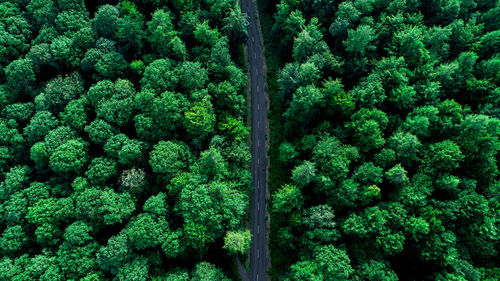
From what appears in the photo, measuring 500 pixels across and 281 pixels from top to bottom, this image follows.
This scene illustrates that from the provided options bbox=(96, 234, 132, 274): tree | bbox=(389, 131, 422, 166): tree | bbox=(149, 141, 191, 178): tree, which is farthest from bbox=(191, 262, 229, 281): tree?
bbox=(389, 131, 422, 166): tree

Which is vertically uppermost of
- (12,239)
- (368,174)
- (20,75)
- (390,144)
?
(390,144)

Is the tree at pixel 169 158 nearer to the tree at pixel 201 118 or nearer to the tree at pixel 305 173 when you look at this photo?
the tree at pixel 201 118

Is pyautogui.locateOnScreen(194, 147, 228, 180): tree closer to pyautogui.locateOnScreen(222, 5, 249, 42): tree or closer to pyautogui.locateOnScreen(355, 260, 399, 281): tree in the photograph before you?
Answer: pyautogui.locateOnScreen(222, 5, 249, 42): tree

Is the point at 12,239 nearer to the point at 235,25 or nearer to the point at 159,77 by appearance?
the point at 159,77

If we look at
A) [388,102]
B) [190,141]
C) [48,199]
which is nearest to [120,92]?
[190,141]

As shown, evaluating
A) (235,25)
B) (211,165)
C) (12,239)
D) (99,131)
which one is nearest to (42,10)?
(99,131)
